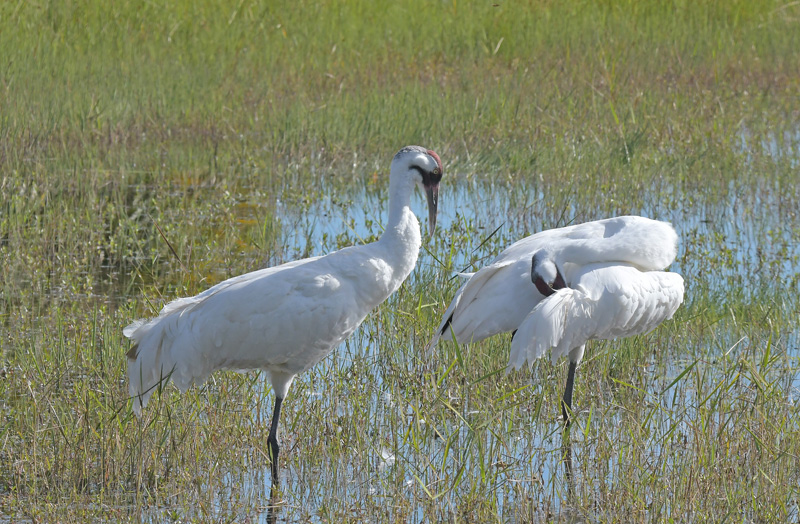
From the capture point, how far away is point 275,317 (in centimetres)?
441

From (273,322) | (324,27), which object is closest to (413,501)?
(273,322)

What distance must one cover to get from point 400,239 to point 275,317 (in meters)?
0.56

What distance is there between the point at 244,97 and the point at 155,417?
622 cm

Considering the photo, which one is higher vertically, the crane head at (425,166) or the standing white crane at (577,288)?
the crane head at (425,166)

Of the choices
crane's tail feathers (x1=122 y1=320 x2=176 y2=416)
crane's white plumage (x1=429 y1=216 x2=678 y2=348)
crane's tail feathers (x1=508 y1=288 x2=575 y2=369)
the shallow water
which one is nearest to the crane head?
crane's white plumage (x1=429 y1=216 x2=678 y2=348)

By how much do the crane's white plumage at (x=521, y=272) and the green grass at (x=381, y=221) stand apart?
0.64ft

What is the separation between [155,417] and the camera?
13.7 feet

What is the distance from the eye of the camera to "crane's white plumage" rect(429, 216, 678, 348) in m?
4.73

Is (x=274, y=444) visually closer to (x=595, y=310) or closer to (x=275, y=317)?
(x=275, y=317)

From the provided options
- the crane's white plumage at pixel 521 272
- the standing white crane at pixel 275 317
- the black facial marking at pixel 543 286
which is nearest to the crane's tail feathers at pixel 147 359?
the standing white crane at pixel 275 317

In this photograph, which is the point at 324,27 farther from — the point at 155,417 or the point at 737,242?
the point at 155,417

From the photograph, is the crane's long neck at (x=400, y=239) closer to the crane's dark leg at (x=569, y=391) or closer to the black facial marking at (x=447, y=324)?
the black facial marking at (x=447, y=324)

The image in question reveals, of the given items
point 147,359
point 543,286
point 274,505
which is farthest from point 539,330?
point 147,359

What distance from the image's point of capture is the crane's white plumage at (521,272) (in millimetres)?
4730
